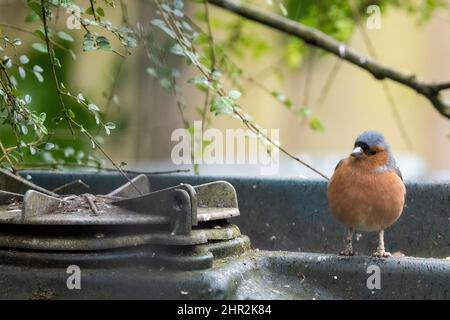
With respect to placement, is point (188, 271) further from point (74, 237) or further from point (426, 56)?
point (426, 56)

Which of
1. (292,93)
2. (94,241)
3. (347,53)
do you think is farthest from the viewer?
(292,93)

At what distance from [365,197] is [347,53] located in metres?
0.72

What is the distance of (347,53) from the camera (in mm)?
3229

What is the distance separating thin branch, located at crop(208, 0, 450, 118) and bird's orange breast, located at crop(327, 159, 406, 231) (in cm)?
35

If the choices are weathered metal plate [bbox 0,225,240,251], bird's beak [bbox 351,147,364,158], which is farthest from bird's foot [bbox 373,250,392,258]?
weathered metal plate [bbox 0,225,240,251]

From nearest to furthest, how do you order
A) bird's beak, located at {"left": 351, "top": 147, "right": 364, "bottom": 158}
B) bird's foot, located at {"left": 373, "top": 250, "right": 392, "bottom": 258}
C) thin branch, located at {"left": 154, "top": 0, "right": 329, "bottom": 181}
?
1. bird's foot, located at {"left": 373, "top": 250, "right": 392, "bottom": 258}
2. thin branch, located at {"left": 154, "top": 0, "right": 329, "bottom": 181}
3. bird's beak, located at {"left": 351, "top": 147, "right": 364, "bottom": 158}

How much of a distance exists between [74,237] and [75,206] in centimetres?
22

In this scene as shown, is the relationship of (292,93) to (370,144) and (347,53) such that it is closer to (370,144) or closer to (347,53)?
(347,53)

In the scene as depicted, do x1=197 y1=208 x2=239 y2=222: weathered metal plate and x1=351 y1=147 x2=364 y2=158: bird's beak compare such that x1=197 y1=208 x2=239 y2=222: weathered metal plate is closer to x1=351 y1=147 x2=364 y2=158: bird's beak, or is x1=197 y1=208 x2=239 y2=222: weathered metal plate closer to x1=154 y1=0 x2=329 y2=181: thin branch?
x1=154 y1=0 x2=329 y2=181: thin branch

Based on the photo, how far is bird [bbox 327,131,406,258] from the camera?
104 inches

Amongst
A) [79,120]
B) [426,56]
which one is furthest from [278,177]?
[426,56]

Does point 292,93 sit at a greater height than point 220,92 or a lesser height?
greater

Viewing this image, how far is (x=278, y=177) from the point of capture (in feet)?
9.01

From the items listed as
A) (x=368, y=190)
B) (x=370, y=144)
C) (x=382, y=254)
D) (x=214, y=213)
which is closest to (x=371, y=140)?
(x=370, y=144)
